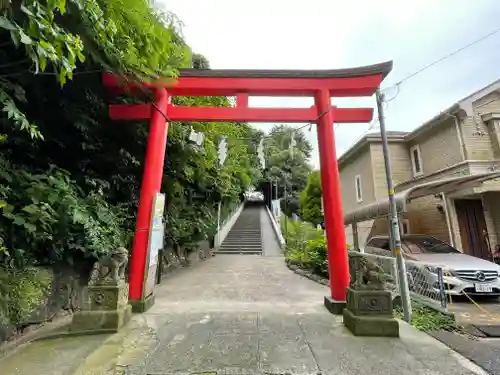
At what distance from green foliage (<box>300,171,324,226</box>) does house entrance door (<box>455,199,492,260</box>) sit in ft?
34.9

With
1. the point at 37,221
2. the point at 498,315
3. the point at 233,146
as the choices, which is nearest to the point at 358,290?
the point at 498,315

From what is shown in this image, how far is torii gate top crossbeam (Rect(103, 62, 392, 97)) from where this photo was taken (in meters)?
4.93

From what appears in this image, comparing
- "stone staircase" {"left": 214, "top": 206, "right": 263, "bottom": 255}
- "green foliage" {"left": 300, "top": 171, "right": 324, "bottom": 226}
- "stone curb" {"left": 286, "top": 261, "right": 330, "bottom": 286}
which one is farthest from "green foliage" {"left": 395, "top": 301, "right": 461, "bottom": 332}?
"green foliage" {"left": 300, "top": 171, "right": 324, "bottom": 226}

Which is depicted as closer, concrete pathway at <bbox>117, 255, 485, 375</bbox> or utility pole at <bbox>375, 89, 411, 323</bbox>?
concrete pathway at <bbox>117, 255, 485, 375</bbox>

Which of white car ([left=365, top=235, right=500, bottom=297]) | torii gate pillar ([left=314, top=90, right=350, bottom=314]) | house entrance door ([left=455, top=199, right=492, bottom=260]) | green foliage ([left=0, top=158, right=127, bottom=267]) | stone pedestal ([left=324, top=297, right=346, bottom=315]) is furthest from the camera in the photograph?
house entrance door ([left=455, top=199, right=492, bottom=260])

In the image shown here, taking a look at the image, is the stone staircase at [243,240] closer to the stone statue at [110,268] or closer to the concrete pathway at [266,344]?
the concrete pathway at [266,344]

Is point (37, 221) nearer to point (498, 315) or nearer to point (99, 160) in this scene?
point (99, 160)

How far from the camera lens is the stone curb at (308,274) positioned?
6914 millimetres

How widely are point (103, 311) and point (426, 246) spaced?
7.74 metres

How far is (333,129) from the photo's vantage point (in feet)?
15.9

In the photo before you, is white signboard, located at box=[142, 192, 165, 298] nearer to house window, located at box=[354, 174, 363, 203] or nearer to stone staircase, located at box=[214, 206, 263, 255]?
stone staircase, located at box=[214, 206, 263, 255]

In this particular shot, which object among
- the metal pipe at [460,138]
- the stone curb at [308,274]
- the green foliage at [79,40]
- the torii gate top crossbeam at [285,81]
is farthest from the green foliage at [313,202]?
the green foliage at [79,40]

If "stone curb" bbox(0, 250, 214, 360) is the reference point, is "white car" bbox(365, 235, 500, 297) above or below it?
above

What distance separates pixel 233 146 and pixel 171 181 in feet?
12.1
